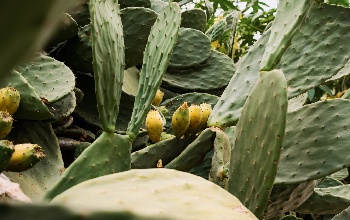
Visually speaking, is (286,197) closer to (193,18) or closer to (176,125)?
(176,125)

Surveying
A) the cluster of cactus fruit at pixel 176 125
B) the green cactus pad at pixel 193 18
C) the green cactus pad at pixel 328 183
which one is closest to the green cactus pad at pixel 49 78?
the cluster of cactus fruit at pixel 176 125

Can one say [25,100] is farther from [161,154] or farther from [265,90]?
[265,90]

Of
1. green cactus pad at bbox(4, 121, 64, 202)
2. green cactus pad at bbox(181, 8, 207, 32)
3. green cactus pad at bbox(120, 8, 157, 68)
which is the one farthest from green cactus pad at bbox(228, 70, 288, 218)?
green cactus pad at bbox(181, 8, 207, 32)

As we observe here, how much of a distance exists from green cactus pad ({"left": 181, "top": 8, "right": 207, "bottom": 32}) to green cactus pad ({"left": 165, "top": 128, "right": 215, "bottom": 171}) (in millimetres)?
945

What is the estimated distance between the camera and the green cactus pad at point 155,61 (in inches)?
48.4

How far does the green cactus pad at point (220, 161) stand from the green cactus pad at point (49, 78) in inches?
16.4

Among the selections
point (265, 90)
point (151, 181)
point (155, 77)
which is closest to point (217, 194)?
point (151, 181)

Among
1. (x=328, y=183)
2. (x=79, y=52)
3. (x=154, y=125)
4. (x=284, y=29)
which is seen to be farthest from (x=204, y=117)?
(x=328, y=183)

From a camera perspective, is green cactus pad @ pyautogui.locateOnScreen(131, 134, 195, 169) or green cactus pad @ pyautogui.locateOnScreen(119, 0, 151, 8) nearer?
green cactus pad @ pyautogui.locateOnScreen(131, 134, 195, 169)

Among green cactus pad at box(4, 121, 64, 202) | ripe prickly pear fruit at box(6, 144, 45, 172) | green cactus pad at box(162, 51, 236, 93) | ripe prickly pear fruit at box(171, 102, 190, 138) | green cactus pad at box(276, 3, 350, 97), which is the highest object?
green cactus pad at box(276, 3, 350, 97)

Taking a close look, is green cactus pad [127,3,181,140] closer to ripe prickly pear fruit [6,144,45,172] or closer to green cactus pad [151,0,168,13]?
ripe prickly pear fruit [6,144,45,172]

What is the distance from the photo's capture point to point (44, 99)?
1.39 metres

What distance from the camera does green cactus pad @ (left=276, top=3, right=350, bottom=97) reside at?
58.2 inches

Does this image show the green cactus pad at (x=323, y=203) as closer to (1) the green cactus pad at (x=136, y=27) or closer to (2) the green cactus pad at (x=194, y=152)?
(2) the green cactus pad at (x=194, y=152)
